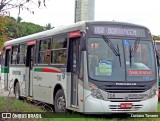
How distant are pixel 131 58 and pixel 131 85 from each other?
2.61 feet

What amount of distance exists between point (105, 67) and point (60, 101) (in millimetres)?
2415

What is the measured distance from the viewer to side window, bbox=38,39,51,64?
14.1 m

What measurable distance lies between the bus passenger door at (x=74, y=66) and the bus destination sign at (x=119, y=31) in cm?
74

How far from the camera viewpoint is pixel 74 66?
460 inches

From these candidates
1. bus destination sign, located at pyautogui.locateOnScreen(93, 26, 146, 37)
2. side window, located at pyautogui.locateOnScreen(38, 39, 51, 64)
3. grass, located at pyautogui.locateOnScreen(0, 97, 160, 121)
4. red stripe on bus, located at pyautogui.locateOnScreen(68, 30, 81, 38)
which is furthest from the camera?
side window, located at pyautogui.locateOnScreen(38, 39, 51, 64)

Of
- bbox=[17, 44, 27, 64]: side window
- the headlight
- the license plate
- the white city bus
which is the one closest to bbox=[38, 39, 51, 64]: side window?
the white city bus

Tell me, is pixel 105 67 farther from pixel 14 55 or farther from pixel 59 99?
pixel 14 55

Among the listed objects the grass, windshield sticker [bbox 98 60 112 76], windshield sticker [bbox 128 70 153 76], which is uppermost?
windshield sticker [bbox 98 60 112 76]

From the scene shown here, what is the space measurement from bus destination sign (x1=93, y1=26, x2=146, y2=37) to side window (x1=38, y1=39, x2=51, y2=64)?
331cm

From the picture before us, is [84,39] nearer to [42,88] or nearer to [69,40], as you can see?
[69,40]

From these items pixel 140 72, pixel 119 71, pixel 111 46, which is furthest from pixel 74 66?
pixel 140 72

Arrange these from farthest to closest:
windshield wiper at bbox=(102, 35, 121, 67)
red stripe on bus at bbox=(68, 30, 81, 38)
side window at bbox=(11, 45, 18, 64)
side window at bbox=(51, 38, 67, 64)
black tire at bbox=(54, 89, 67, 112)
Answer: side window at bbox=(11, 45, 18, 64) → side window at bbox=(51, 38, 67, 64) → black tire at bbox=(54, 89, 67, 112) → red stripe on bus at bbox=(68, 30, 81, 38) → windshield wiper at bbox=(102, 35, 121, 67)

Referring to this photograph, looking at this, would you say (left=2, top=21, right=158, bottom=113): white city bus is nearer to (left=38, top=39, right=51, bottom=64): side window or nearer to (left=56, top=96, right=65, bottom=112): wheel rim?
(left=56, top=96, right=65, bottom=112): wheel rim

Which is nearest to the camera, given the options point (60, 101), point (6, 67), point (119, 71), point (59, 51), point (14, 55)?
point (119, 71)
